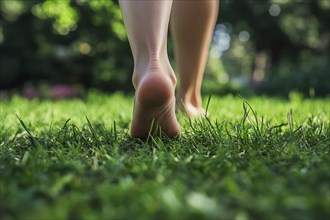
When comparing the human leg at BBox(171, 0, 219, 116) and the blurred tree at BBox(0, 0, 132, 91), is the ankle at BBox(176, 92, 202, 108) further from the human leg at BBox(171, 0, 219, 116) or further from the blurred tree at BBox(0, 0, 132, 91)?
the blurred tree at BBox(0, 0, 132, 91)

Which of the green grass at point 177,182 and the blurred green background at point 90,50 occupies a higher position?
the green grass at point 177,182

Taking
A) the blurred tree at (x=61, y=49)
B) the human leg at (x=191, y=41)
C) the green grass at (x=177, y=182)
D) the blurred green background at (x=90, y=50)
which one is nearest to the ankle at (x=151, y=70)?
the green grass at (x=177, y=182)

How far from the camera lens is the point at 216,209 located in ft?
2.16

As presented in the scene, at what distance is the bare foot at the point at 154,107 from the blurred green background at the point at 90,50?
1.35 m

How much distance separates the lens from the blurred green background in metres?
6.93

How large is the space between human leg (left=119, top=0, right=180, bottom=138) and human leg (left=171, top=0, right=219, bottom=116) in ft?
2.15

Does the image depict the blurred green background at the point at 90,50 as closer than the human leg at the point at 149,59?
No

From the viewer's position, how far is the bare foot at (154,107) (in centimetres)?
129

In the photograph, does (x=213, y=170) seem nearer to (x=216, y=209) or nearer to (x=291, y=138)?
(x=216, y=209)

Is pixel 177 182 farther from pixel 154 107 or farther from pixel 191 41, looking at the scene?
pixel 191 41

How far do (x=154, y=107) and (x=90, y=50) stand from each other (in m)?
8.53

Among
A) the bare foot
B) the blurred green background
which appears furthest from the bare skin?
the blurred green background

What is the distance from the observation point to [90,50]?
380 inches

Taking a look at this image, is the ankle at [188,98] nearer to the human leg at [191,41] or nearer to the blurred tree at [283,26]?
the human leg at [191,41]
